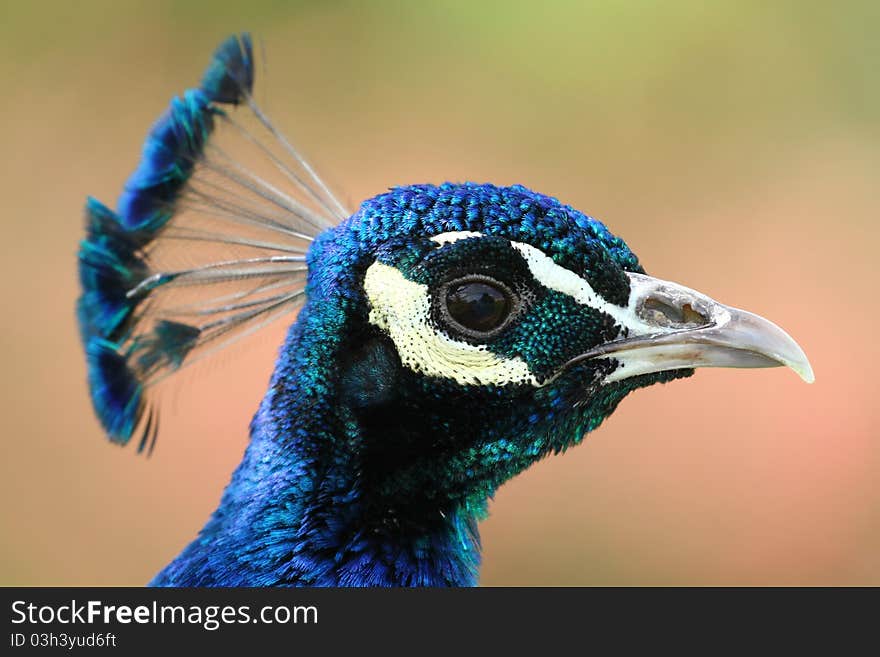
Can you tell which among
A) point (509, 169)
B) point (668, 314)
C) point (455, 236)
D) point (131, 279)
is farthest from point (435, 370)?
point (509, 169)

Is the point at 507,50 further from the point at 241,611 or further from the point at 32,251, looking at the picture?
the point at 241,611

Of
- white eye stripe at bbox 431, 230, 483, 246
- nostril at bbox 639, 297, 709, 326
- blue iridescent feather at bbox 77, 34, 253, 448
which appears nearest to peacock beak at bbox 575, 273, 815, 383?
nostril at bbox 639, 297, 709, 326

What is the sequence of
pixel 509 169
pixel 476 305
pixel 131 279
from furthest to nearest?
pixel 509 169, pixel 131 279, pixel 476 305

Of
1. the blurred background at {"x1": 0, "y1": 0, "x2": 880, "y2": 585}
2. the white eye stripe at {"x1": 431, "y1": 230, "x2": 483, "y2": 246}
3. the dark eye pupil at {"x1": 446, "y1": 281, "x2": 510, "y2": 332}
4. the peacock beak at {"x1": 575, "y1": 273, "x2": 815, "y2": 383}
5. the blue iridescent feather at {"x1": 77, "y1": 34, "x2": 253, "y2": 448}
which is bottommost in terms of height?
the peacock beak at {"x1": 575, "y1": 273, "x2": 815, "y2": 383}

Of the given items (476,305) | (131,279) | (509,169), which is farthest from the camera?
(509,169)

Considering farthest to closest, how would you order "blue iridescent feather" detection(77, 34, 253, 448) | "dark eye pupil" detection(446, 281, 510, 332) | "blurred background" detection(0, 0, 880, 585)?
"blurred background" detection(0, 0, 880, 585)
"blue iridescent feather" detection(77, 34, 253, 448)
"dark eye pupil" detection(446, 281, 510, 332)

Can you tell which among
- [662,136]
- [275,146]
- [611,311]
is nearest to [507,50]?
[662,136]

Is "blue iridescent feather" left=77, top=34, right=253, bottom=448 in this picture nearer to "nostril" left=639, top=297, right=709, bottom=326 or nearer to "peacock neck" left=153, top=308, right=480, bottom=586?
"peacock neck" left=153, top=308, right=480, bottom=586

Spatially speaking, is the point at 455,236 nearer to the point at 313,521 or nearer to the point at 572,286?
the point at 572,286
